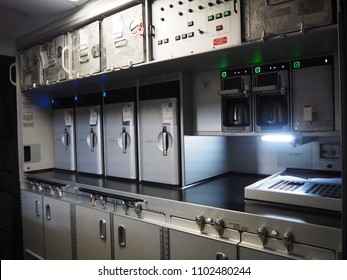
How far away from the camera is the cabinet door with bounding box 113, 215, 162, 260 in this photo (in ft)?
5.27

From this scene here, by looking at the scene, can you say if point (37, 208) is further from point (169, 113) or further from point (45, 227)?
point (169, 113)

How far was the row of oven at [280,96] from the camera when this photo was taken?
54.9 inches

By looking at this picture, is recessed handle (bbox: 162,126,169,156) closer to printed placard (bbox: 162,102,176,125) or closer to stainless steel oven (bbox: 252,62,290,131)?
printed placard (bbox: 162,102,176,125)

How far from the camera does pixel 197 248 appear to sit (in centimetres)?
142

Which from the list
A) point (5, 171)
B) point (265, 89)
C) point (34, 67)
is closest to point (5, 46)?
point (34, 67)

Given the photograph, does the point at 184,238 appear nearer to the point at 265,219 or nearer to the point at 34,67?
the point at 265,219

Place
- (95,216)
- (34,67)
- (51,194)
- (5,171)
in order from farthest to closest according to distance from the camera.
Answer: (5,171), (34,67), (51,194), (95,216)

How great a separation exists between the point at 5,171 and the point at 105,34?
211 cm

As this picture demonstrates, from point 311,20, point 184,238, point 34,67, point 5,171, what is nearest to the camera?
point 311,20

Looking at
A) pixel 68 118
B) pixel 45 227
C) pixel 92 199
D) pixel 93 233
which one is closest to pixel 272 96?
pixel 92 199

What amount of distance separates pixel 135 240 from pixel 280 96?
122cm

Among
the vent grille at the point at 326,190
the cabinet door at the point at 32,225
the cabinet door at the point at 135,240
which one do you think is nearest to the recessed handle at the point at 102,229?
the cabinet door at the point at 135,240

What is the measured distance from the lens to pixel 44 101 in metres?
2.88

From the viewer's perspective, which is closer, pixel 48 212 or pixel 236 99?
pixel 236 99
